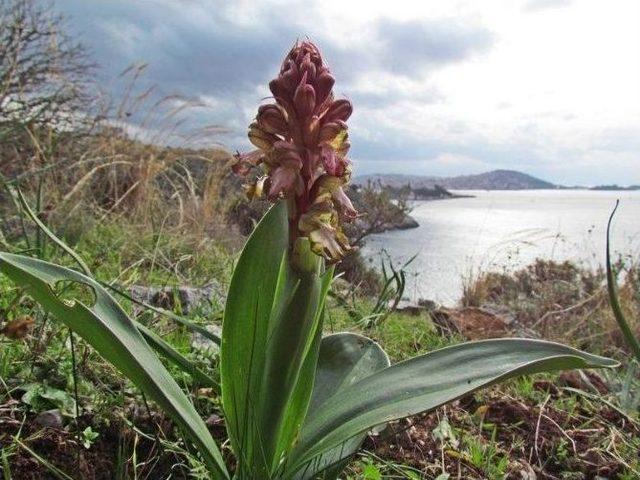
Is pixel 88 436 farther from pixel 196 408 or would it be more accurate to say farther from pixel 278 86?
pixel 278 86

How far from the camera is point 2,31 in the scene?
596 centimetres

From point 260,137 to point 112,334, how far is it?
0.40 metres

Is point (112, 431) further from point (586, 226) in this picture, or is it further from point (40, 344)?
point (586, 226)

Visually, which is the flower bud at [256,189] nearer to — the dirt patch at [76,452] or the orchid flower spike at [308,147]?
the orchid flower spike at [308,147]

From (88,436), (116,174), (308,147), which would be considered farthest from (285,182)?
(116,174)

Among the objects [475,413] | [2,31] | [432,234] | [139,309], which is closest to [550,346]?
[475,413]

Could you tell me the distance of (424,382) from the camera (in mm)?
1007

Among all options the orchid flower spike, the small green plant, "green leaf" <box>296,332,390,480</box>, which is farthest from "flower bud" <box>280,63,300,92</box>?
the small green plant

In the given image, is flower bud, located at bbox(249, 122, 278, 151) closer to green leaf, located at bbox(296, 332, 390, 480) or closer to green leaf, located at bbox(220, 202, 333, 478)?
green leaf, located at bbox(220, 202, 333, 478)

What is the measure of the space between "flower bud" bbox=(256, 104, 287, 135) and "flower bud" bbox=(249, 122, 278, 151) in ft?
0.04

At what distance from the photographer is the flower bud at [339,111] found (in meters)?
0.96

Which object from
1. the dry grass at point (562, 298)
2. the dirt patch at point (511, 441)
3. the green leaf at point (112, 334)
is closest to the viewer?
the green leaf at point (112, 334)

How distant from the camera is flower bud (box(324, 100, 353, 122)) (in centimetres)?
96

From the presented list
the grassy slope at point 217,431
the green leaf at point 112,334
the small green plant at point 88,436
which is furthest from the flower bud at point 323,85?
the small green plant at point 88,436
